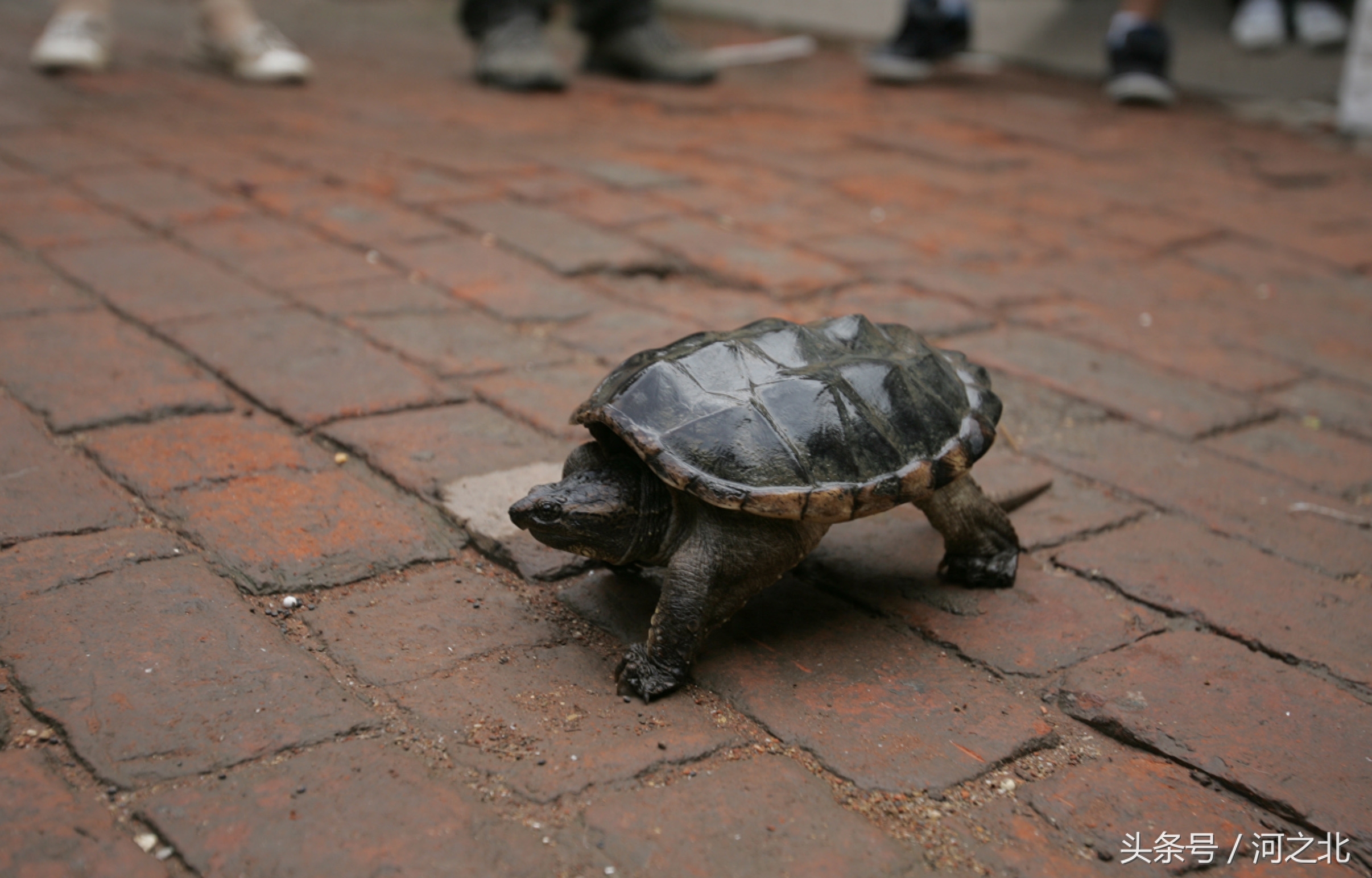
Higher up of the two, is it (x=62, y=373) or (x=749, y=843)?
(x=62, y=373)

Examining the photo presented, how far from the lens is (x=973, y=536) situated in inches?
93.7

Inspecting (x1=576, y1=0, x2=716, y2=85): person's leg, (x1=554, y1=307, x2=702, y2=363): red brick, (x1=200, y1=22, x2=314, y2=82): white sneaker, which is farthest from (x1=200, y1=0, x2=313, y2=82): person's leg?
(x1=554, y1=307, x2=702, y2=363): red brick

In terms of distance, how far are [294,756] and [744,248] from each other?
2837mm

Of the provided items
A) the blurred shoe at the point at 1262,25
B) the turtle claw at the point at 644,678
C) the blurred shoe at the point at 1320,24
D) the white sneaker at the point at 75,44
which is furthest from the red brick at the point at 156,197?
the blurred shoe at the point at 1320,24

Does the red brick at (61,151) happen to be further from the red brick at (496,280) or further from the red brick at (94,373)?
the red brick at (94,373)

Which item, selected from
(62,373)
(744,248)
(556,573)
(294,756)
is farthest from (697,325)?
(294,756)

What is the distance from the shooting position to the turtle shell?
2010 millimetres

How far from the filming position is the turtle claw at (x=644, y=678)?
197cm

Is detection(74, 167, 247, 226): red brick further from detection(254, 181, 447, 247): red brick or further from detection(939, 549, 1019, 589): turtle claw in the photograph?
detection(939, 549, 1019, 589): turtle claw

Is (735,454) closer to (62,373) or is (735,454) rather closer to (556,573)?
(556,573)

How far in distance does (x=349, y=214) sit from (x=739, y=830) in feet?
10.3

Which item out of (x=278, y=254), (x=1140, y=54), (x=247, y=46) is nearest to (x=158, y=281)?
(x=278, y=254)

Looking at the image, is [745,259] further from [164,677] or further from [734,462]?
[164,677]

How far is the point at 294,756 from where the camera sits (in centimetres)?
177
